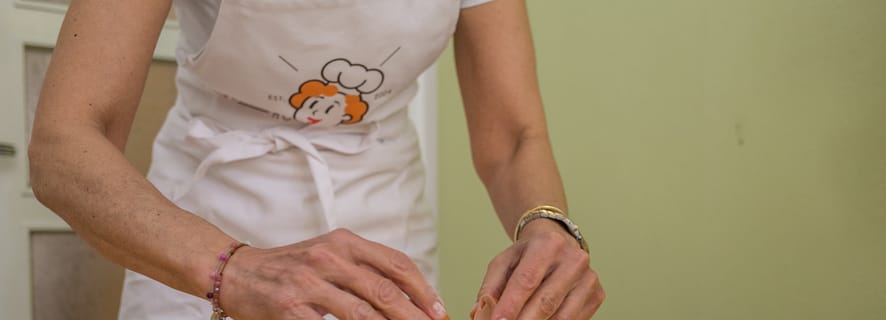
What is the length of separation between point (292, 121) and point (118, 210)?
37 centimetres

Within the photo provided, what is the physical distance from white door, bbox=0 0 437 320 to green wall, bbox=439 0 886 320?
86 cm

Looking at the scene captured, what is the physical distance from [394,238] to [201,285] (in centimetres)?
47

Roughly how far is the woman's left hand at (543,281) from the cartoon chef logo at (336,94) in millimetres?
301

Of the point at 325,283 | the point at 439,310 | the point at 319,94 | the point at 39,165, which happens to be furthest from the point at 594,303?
the point at 39,165

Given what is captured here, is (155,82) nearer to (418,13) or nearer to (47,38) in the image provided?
(47,38)

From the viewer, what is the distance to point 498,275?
3.09 feet

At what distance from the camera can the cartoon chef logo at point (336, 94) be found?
1.13 m

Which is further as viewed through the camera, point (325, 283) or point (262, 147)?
point (262, 147)

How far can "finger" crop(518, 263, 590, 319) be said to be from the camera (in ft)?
2.92

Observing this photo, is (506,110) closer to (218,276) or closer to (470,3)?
(470,3)

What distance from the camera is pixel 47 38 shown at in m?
1.63

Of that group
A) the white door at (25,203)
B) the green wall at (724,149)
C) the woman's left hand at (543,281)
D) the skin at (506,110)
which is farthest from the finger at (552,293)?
the white door at (25,203)

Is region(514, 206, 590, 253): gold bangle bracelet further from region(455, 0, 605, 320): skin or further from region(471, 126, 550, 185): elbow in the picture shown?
region(471, 126, 550, 185): elbow

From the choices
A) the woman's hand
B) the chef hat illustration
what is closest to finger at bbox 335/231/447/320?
the woman's hand
